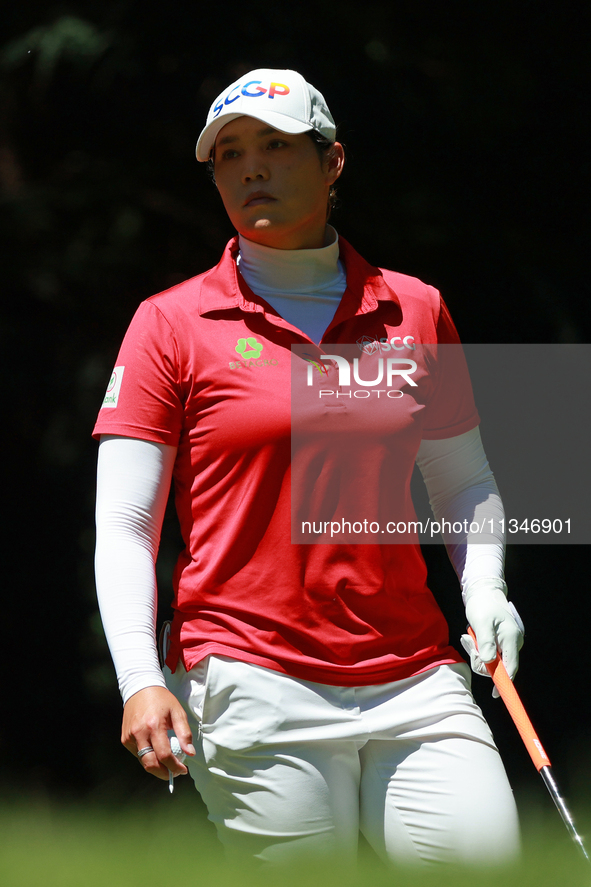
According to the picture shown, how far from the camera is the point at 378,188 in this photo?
3.02m

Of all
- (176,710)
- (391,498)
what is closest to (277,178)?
(391,498)

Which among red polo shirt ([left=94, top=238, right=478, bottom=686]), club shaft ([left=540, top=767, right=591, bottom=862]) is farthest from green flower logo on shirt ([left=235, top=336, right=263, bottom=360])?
club shaft ([left=540, top=767, right=591, bottom=862])

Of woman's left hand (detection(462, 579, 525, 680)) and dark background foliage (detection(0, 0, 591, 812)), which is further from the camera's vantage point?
dark background foliage (detection(0, 0, 591, 812))

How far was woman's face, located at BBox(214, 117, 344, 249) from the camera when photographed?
6.07 ft

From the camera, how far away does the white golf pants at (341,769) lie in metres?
→ 1.59

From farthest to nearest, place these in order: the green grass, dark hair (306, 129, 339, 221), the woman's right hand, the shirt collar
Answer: dark hair (306, 129, 339, 221)
the shirt collar
the woman's right hand
the green grass

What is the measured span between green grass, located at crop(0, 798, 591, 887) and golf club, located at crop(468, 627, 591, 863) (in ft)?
1.52

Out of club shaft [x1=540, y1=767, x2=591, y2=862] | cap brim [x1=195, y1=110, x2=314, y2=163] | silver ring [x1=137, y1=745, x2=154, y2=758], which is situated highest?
cap brim [x1=195, y1=110, x2=314, y2=163]

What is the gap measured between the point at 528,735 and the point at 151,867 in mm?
905

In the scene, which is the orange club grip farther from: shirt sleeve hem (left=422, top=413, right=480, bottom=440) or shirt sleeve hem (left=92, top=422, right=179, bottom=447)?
shirt sleeve hem (left=92, top=422, right=179, bottom=447)

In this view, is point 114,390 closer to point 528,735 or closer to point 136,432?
point 136,432

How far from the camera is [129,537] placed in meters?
1.69

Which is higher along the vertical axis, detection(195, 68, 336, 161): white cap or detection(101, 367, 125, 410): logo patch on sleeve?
detection(195, 68, 336, 161): white cap

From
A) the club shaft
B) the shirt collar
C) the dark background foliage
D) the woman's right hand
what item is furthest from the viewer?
the dark background foliage
